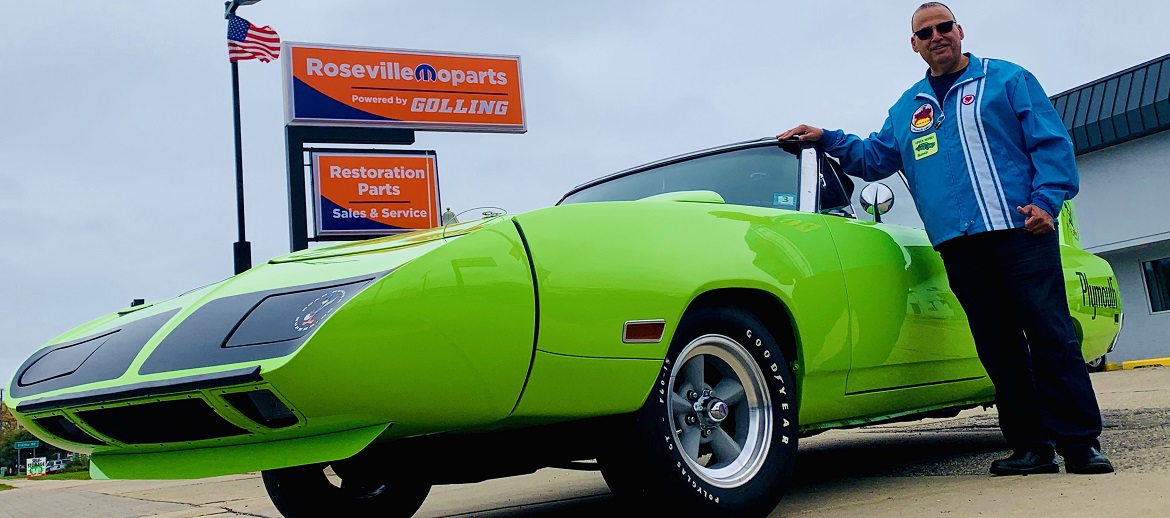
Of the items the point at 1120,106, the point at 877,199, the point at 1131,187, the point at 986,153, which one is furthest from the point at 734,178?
the point at 1131,187

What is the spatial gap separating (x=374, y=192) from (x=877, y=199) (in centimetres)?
1271

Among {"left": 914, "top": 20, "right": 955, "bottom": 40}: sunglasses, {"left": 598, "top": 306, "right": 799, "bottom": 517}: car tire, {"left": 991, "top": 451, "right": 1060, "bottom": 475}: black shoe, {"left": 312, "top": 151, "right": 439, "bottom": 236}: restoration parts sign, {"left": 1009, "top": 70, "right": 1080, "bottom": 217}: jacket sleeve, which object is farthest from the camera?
{"left": 312, "top": 151, "right": 439, "bottom": 236}: restoration parts sign

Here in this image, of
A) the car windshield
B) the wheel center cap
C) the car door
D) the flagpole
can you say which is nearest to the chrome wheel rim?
the wheel center cap

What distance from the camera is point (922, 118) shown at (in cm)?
407

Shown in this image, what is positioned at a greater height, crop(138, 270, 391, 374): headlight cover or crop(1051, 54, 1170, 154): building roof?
crop(1051, 54, 1170, 154): building roof

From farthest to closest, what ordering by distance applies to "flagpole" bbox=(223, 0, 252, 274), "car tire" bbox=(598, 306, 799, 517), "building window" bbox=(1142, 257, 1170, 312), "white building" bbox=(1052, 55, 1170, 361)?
"building window" bbox=(1142, 257, 1170, 312)
"white building" bbox=(1052, 55, 1170, 361)
"flagpole" bbox=(223, 0, 252, 274)
"car tire" bbox=(598, 306, 799, 517)

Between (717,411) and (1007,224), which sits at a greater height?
(1007,224)

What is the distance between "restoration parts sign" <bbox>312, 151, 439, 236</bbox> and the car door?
12017 millimetres

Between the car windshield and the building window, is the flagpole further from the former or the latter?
the building window

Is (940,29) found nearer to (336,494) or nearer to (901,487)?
(901,487)

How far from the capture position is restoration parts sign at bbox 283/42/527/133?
1555cm

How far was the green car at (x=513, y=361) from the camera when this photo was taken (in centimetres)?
249

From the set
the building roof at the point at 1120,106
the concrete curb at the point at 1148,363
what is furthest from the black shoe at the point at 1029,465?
→ the building roof at the point at 1120,106

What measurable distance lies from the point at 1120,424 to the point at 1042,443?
196 centimetres
